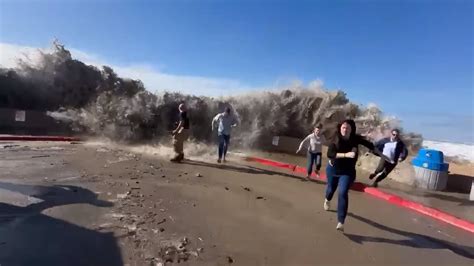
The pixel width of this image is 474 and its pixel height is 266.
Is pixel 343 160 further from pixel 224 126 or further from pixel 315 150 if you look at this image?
pixel 224 126

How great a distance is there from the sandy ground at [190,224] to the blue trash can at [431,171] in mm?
2700

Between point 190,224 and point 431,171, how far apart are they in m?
7.48

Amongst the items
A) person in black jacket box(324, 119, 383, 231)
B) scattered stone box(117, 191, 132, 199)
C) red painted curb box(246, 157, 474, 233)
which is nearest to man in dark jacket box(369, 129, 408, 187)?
red painted curb box(246, 157, 474, 233)

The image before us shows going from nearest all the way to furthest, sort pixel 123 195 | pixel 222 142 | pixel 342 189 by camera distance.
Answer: pixel 342 189 → pixel 123 195 → pixel 222 142

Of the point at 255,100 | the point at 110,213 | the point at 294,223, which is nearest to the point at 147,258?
the point at 110,213

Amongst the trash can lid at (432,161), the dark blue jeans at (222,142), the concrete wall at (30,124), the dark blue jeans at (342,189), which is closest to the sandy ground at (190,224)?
the dark blue jeans at (342,189)

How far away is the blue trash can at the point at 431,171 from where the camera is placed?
11227mm

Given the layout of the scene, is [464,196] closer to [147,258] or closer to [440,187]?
[440,187]

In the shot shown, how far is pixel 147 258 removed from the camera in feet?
15.8

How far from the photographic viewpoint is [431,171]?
11242 millimetres

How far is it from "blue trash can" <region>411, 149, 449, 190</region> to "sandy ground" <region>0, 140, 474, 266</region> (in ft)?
8.86

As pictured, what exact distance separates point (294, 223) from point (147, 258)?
8.49 feet

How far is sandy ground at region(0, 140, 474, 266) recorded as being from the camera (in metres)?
5.03

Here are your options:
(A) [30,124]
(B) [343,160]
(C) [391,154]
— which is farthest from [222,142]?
(A) [30,124]
